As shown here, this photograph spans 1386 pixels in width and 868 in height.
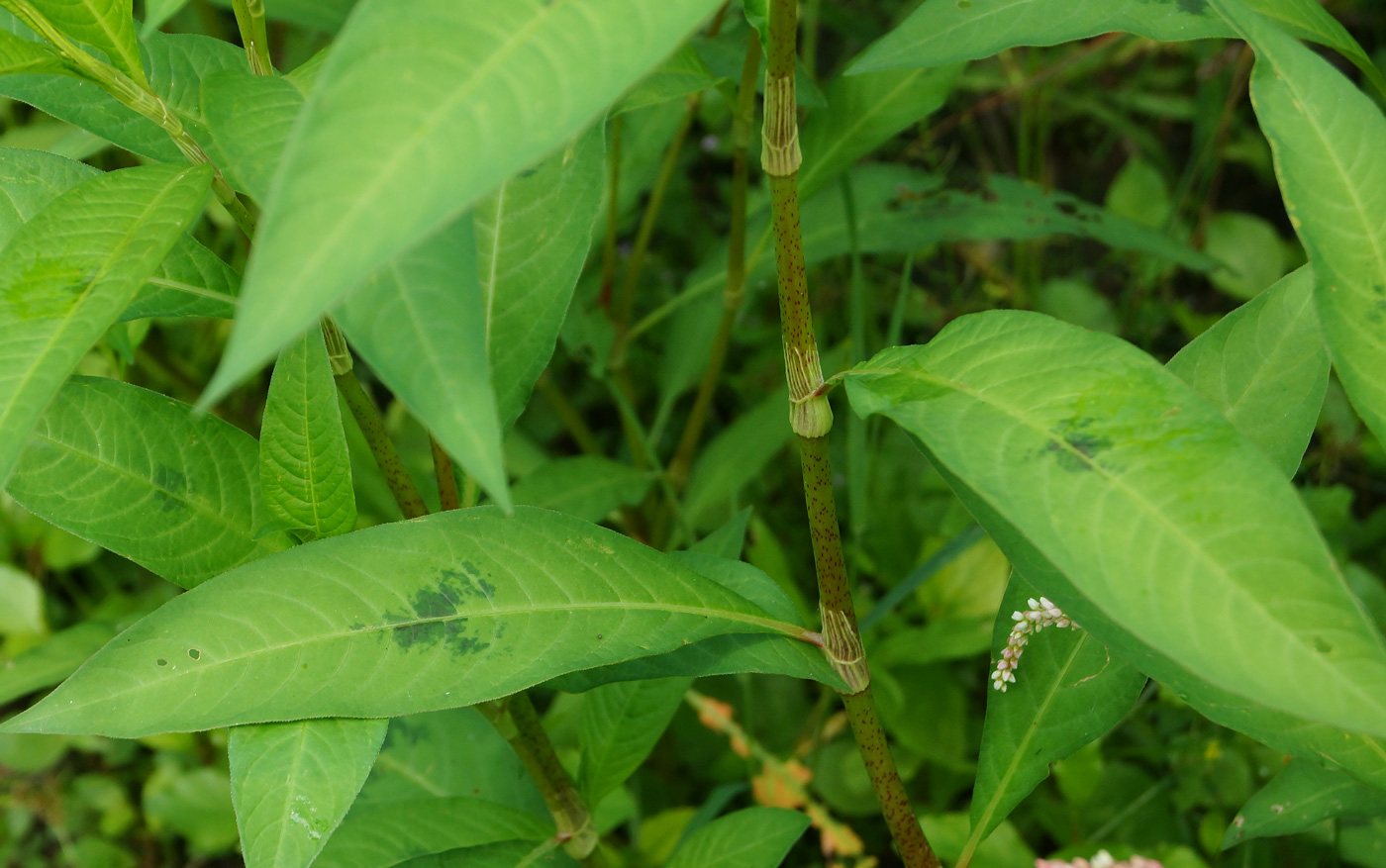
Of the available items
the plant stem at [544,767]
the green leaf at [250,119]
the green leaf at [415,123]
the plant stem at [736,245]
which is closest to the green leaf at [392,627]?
the plant stem at [544,767]

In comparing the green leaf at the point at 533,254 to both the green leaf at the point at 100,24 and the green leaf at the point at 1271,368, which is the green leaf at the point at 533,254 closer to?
the green leaf at the point at 100,24

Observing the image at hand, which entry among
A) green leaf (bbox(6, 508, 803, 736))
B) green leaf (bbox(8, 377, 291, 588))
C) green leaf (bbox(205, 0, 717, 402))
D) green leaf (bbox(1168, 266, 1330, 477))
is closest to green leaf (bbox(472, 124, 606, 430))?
green leaf (bbox(6, 508, 803, 736))

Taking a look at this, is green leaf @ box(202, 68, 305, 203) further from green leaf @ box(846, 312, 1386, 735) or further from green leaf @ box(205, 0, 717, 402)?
green leaf @ box(846, 312, 1386, 735)

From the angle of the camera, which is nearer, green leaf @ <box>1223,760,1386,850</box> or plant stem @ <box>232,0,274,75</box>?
plant stem @ <box>232,0,274,75</box>

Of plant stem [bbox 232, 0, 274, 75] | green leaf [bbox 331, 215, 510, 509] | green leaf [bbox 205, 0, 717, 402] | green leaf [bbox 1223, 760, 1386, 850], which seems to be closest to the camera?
green leaf [bbox 205, 0, 717, 402]

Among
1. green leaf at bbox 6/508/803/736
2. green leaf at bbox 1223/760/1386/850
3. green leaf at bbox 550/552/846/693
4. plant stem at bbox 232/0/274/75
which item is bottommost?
green leaf at bbox 1223/760/1386/850

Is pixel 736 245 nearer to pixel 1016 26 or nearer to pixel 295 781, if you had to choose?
pixel 1016 26

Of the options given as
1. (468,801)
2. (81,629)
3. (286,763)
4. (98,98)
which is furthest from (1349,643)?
(81,629)

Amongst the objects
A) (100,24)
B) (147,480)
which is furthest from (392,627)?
(100,24)
